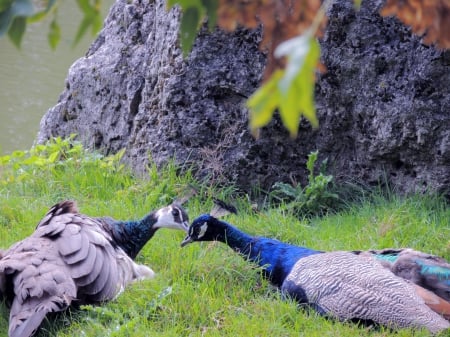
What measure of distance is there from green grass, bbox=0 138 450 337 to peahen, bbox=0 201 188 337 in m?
0.13

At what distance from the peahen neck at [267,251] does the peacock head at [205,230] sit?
14 millimetres

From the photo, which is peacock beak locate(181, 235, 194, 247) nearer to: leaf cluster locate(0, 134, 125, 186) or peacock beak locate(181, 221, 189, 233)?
peacock beak locate(181, 221, 189, 233)

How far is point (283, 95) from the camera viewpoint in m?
1.40

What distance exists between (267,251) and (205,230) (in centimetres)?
43

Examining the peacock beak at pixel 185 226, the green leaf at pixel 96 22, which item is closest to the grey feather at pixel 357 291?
the peacock beak at pixel 185 226

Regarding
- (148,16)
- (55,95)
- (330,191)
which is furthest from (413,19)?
(55,95)

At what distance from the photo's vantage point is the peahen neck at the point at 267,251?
16.0 feet

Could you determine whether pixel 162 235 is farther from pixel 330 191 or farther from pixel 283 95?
pixel 283 95

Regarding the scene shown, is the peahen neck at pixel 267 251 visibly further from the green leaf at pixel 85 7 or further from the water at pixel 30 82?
the water at pixel 30 82

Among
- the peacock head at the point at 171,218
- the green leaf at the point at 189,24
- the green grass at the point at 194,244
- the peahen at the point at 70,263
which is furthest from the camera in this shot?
the peacock head at the point at 171,218

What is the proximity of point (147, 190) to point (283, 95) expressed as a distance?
4743 mm

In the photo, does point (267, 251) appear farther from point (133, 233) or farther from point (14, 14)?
point (14, 14)

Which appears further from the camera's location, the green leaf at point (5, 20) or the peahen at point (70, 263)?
the peahen at point (70, 263)

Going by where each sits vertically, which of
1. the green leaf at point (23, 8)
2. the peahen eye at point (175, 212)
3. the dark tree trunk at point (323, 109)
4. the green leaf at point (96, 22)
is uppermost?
the green leaf at point (23, 8)
